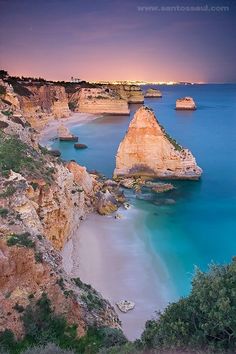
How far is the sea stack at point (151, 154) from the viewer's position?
3888cm

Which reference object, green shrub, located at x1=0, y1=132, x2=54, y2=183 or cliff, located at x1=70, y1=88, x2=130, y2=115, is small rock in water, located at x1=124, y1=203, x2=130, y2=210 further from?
cliff, located at x1=70, y1=88, x2=130, y2=115

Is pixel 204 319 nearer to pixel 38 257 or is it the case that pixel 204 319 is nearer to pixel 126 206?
pixel 38 257

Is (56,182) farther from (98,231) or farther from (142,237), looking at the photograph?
(142,237)

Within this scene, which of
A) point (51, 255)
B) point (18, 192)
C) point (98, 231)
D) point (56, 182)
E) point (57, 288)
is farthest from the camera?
point (98, 231)

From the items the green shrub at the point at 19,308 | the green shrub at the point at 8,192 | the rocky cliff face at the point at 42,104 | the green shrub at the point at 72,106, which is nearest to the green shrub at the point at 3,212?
the green shrub at the point at 8,192

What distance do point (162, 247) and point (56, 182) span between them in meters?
7.75

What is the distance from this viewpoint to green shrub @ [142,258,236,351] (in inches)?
363

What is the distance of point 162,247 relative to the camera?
24.9 metres

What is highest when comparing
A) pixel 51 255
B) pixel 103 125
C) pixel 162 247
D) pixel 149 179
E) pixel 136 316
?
pixel 103 125

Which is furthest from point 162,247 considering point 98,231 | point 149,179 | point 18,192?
point 149,179

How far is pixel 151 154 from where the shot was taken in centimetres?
3900

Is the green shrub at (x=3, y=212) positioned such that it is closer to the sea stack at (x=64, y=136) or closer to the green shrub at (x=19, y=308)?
the green shrub at (x=19, y=308)

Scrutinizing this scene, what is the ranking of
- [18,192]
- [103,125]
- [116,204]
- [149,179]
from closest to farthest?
[18,192], [116,204], [149,179], [103,125]

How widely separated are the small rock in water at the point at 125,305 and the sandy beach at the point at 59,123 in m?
44.7
